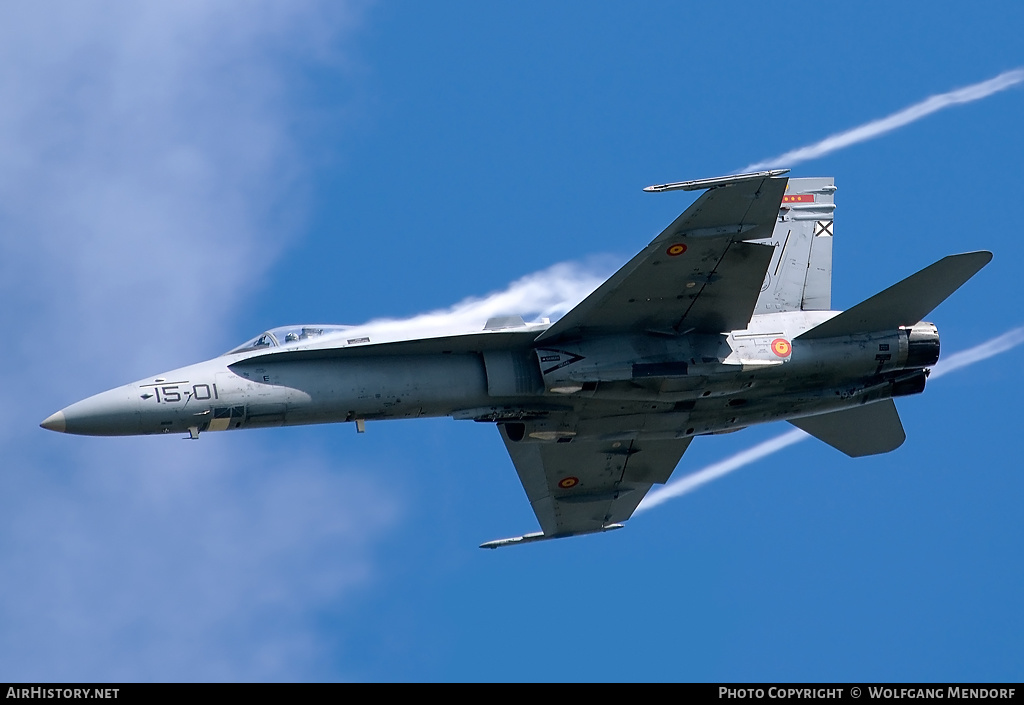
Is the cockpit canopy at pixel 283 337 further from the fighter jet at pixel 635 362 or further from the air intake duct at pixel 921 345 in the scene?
the air intake duct at pixel 921 345

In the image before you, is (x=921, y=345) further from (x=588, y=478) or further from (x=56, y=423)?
(x=56, y=423)

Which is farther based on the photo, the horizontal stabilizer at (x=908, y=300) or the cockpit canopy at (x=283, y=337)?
the horizontal stabilizer at (x=908, y=300)

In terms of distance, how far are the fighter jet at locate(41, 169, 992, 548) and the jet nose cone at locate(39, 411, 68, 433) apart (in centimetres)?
2

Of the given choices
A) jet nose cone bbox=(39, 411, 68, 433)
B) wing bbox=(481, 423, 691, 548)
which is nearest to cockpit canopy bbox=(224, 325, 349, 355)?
jet nose cone bbox=(39, 411, 68, 433)

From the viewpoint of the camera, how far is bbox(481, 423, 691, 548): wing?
26.1 m

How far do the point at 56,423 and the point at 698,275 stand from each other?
9.23 m

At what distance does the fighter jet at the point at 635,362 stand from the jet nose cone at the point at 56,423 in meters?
0.02

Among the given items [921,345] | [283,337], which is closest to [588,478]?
[921,345]

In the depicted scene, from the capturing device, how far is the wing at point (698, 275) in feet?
66.6

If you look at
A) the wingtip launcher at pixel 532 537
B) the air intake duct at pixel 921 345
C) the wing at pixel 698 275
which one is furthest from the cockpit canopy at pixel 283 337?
the air intake duct at pixel 921 345

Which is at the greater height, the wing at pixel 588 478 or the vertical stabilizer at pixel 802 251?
the vertical stabilizer at pixel 802 251

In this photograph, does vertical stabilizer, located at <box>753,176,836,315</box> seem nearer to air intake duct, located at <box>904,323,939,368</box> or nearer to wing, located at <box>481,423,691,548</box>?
air intake duct, located at <box>904,323,939,368</box>

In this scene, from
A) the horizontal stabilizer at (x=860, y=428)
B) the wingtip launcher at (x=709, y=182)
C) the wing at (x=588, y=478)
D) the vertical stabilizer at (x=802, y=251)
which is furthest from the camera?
the wing at (x=588, y=478)
